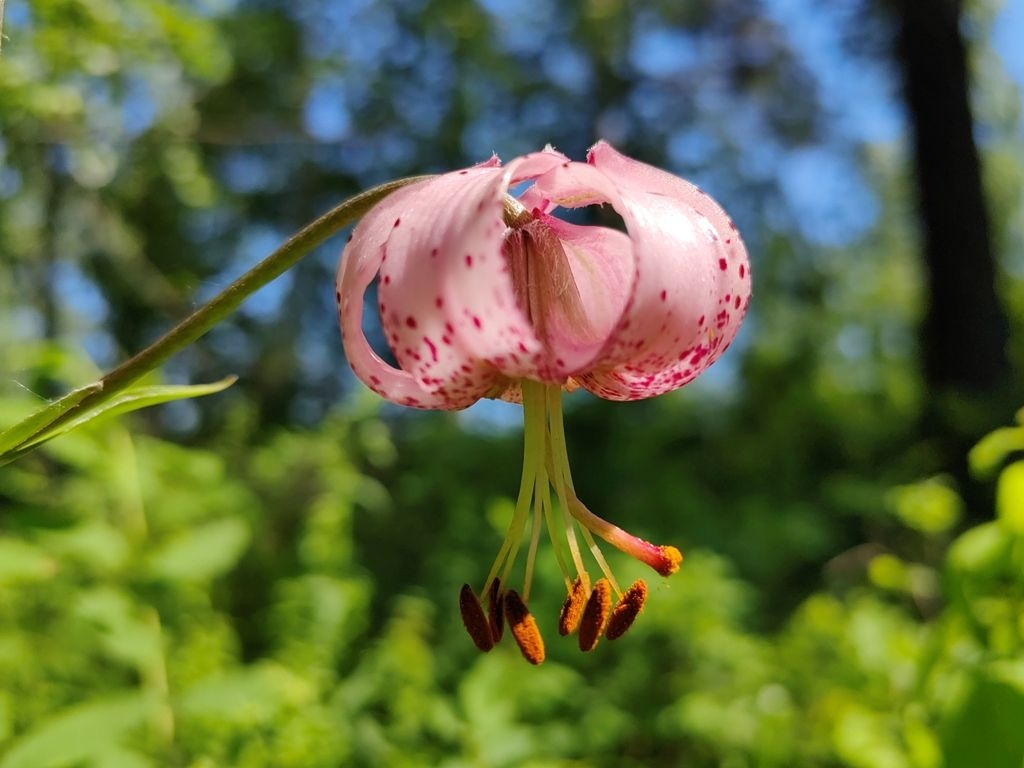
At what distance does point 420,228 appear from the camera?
49 cm

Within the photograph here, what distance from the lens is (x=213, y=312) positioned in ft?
1.62

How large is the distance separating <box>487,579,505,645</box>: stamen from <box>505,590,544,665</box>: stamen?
10mm

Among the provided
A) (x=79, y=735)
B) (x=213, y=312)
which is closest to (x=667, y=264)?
(x=213, y=312)

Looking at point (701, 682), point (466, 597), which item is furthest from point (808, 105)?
point (466, 597)

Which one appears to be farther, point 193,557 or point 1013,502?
point 193,557

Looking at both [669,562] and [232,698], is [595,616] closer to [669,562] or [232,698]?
[669,562]

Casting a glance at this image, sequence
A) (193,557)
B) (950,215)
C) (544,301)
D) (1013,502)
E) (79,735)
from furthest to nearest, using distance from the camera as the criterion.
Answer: (950,215), (193,557), (79,735), (1013,502), (544,301)

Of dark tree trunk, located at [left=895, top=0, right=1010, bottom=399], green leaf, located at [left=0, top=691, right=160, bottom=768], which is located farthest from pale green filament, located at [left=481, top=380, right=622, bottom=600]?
dark tree trunk, located at [left=895, top=0, right=1010, bottom=399]

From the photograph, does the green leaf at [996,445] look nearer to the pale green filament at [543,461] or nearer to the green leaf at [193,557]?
the pale green filament at [543,461]

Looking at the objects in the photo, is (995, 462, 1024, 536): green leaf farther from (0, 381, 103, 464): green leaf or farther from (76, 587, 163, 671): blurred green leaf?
(76, 587, 163, 671): blurred green leaf

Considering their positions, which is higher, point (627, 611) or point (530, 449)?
point (530, 449)

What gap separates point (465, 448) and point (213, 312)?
3.47 metres

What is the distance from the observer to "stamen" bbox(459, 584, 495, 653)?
0.63 meters

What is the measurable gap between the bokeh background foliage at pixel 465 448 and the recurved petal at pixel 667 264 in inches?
12.1
